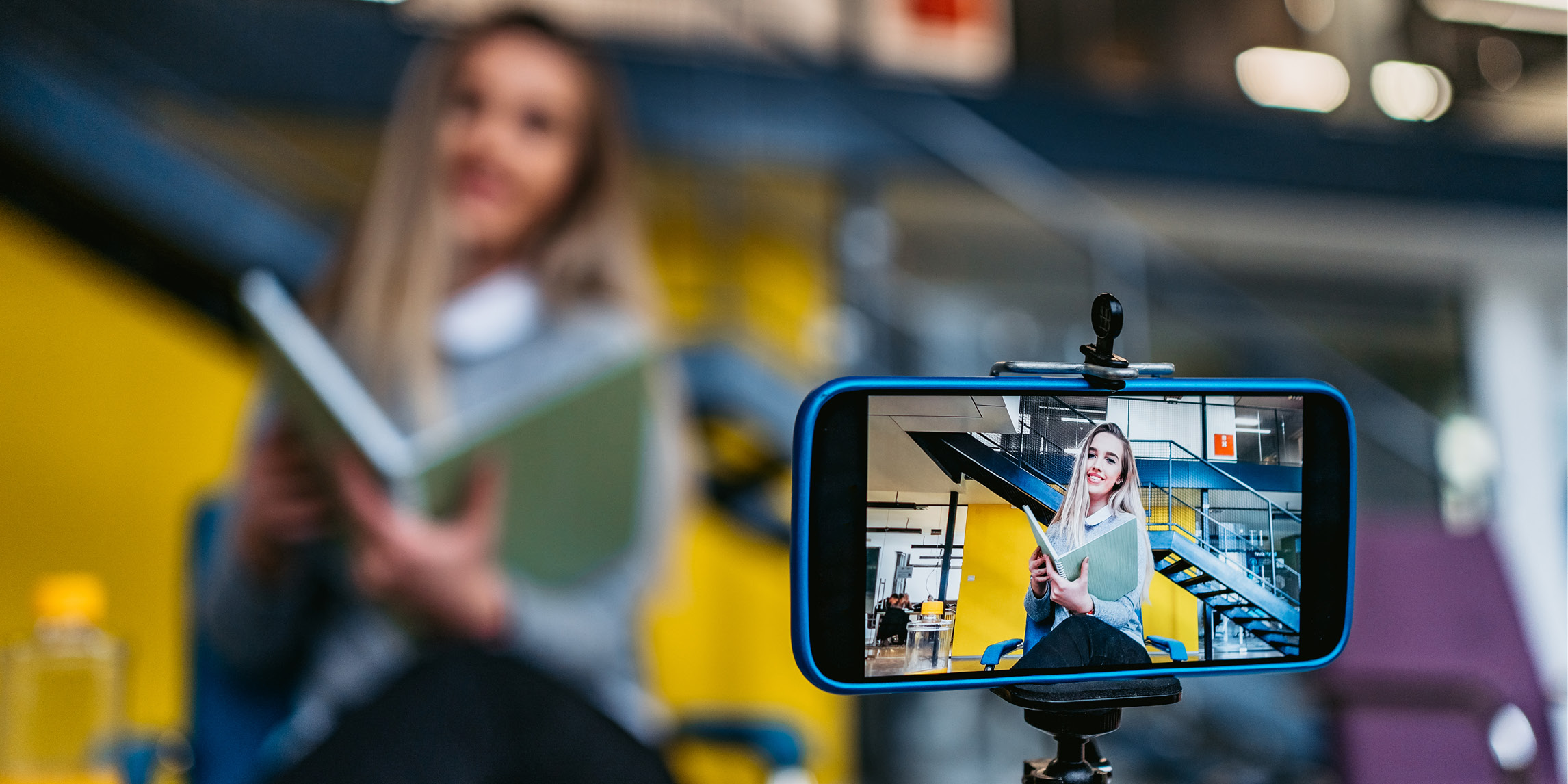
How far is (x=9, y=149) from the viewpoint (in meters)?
1.65

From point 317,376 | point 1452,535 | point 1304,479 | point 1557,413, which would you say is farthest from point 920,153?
point 1557,413

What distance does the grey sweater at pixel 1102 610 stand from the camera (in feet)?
1.40

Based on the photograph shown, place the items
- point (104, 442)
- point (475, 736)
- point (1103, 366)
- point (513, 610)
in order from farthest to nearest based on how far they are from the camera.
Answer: point (104, 442) < point (513, 610) < point (475, 736) < point (1103, 366)

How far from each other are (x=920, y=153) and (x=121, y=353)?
7.23 feet

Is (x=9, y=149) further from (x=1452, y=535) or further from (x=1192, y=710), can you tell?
(x=1192, y=710)

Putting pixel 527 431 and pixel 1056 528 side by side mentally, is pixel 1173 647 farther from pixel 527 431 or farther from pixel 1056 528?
pixel 527 431

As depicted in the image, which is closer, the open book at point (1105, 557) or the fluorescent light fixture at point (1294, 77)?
the open book at point (1105, 557)

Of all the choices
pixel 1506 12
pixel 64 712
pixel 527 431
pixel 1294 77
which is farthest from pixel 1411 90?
pixel 64 712

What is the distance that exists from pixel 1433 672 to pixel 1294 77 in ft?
9.76

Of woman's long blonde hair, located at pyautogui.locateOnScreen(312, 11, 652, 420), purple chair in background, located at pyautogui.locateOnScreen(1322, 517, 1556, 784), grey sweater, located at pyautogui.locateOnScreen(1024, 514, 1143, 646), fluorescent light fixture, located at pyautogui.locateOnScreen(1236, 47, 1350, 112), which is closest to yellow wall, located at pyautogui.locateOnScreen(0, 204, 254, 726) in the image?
woman's long blonde hair, located at pyautogui.locateOnScreen(312, 11, 652, 420)

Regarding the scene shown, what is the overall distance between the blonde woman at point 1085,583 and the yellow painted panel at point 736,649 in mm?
2674

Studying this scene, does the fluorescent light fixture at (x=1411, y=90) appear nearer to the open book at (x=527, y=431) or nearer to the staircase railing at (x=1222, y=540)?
the open book at (x=527, y=431)

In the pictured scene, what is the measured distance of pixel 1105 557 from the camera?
433 millimetres

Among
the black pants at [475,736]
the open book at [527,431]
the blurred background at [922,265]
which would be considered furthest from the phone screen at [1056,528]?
the open book at [527,431]
